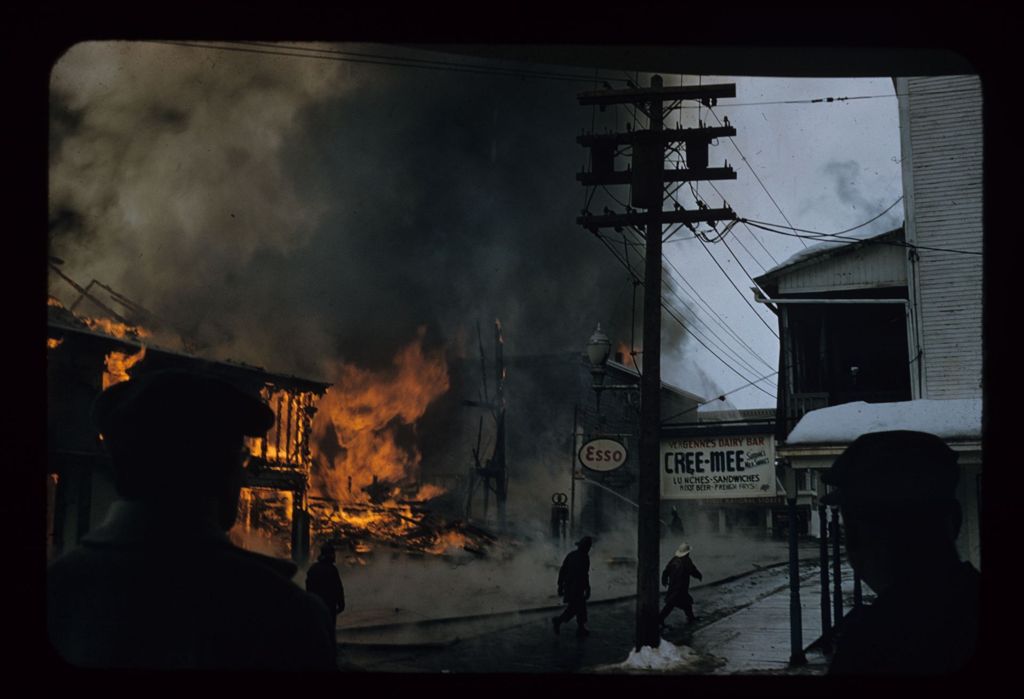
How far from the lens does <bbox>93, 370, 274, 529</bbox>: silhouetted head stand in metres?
2.54

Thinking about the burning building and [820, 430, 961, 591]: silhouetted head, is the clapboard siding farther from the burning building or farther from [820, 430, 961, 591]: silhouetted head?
the burning building

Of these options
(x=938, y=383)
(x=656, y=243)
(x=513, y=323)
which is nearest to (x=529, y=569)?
(x=513, y=323)

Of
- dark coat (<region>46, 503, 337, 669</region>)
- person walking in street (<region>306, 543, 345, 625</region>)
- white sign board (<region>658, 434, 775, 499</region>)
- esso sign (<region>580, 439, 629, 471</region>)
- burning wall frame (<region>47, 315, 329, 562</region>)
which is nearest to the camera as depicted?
dark coat (<region>46, 503, 337, 669</region>)

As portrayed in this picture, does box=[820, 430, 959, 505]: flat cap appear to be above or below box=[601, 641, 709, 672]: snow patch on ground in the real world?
above

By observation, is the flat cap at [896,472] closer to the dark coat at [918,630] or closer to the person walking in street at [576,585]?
the dark coat at [918,630]

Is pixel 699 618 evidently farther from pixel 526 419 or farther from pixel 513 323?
pixel 513 323

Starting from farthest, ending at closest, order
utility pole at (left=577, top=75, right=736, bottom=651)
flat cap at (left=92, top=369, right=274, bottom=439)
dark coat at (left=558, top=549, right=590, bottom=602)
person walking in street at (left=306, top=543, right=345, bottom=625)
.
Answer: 1. dark coat at (left=558, top=549, right=590, bottom=602)
2. utility pole at (left=577, top=75, right=736, bottom=651)
3. person walking in street at (left=306, top=543, right=345, bottom=625)
4. flat cap at (left=92, top=369, right=274, bottom=439)

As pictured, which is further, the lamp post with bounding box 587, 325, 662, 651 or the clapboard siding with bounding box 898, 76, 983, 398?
the lamp post with bounding box 587, 325, 662, 651

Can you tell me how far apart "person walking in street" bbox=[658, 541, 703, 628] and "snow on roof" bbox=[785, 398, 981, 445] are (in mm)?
2685

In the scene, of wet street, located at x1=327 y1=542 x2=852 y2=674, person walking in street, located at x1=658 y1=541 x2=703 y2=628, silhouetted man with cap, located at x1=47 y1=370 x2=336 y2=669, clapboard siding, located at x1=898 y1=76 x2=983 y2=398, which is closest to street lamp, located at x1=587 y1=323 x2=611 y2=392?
person walking in street, located at x1=658 y1=541 x2=703 y2=628

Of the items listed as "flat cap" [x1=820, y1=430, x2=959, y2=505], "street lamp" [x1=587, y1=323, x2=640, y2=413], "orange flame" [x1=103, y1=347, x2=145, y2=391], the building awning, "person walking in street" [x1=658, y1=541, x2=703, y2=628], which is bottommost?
"person walking in street" [x1=658, y1=541, x2=703, y2=628]

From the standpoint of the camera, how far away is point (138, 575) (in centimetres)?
249

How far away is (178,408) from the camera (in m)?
2.59

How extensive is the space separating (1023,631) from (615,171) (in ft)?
14.3
